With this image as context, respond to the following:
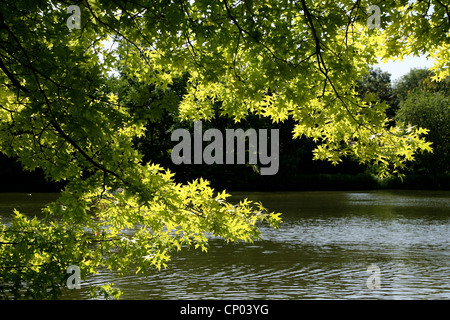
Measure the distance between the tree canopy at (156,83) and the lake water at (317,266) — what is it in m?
4.73

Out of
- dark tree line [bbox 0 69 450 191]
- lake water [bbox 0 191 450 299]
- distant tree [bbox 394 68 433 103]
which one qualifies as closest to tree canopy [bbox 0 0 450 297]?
lake water [bbox 0 191 450 299]

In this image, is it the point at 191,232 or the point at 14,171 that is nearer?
the point at 191,232

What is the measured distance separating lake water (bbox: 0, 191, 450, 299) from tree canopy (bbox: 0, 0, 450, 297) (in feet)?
15.5

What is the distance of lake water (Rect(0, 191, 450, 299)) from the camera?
1093 cm

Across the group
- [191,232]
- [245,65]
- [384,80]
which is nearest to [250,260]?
[191,232]

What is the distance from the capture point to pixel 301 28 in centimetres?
598

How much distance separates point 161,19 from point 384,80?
8035cm

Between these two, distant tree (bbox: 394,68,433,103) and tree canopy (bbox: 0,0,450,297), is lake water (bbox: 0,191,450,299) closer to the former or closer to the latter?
tree canopy (bbox: 0,0,450,297)

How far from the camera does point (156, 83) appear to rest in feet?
21.0

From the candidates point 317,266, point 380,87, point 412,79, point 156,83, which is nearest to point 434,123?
point 380,87

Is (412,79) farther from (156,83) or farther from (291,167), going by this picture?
(156,83)

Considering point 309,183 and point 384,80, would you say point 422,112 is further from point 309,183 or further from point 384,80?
point 384,80
